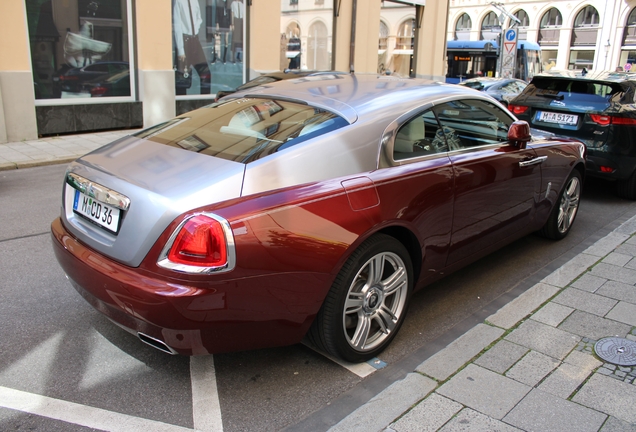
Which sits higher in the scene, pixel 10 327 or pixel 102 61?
pixel 102 61

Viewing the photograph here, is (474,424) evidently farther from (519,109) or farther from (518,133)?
(519,109)

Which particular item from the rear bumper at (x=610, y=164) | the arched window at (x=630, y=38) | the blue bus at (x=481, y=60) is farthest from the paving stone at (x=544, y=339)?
the arched window at (x=630, y=38)

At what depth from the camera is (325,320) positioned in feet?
9.82

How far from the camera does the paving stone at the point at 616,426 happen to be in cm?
265

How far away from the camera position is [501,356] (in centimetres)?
329

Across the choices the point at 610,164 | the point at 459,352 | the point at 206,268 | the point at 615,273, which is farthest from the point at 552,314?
the point at 610,164

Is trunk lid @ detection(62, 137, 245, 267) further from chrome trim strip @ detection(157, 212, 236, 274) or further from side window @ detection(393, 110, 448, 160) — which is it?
side window @ detection(393, 110, 448, 160)

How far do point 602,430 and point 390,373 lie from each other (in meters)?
1.08

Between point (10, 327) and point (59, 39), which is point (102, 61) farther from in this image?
point (10, 327)

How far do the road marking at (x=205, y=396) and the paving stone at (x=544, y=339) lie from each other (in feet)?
5.95

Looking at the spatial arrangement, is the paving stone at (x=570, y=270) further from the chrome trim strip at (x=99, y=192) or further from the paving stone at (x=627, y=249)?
the chrome trim strip at (x=99, y=192)

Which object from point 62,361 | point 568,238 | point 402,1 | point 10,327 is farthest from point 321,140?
point 402,1

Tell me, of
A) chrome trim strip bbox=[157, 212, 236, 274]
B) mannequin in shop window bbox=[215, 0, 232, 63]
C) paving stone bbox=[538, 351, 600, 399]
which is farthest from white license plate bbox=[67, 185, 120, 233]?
mannequin in shop window bbox=[215, 0, 232, 63]

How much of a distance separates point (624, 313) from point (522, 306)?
696mm
